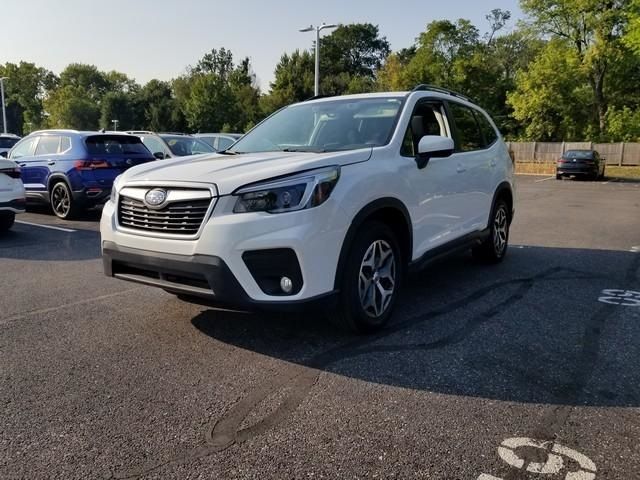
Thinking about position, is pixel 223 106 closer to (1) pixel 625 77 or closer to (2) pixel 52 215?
(1) pixel 625 77

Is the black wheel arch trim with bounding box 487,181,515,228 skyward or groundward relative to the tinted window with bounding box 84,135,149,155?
groundward

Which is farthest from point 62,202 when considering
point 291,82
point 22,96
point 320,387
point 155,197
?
point 22,96

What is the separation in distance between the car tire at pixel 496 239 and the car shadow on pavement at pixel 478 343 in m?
0.80

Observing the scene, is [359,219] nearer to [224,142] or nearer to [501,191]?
[501,191]

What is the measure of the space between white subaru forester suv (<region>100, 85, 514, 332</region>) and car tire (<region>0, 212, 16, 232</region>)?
5193 millimetres

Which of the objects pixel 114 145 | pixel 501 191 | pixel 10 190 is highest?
pixel 114 145

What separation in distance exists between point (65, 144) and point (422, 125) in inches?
307

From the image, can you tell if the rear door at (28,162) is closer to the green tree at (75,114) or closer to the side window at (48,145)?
the side window at (48,145)

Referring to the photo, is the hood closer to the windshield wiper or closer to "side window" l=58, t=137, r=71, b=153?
the windshield wiper

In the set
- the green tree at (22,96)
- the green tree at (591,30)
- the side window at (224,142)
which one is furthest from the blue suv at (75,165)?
the green tree at (22,96)

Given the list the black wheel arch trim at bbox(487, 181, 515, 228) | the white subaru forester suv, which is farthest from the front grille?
the black wheel arch trim at bbox(487, 181, 515, 228)

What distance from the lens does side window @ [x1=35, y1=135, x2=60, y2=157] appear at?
10.4 meters

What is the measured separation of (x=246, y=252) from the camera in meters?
3.39

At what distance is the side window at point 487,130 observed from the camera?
629cm
